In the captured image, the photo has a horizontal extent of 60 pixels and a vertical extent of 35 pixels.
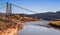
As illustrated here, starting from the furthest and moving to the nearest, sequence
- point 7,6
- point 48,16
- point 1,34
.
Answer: point 48,16 → point 7,6 → point 1,34

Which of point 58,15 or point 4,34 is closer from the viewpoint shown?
point 4,34

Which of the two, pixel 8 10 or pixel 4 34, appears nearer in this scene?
pixel 4 34

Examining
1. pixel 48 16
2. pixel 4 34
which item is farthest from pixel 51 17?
pixel 4 34

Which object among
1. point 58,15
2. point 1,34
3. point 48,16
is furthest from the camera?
point 48,16

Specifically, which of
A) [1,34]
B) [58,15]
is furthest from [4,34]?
[58,15]

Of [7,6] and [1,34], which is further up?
[7,6]

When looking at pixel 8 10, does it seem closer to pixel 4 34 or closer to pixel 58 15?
pixel 4 34

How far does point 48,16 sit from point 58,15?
6687 mm

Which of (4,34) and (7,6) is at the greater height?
(7,6)

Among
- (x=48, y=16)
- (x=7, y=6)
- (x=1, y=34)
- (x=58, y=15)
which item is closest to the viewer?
(x=1, y=34)

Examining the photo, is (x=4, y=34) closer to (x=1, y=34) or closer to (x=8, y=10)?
(x=1, y=34)

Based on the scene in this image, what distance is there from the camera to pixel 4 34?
7.95m

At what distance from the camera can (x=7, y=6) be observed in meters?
16.4

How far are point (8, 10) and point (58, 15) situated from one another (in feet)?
100
